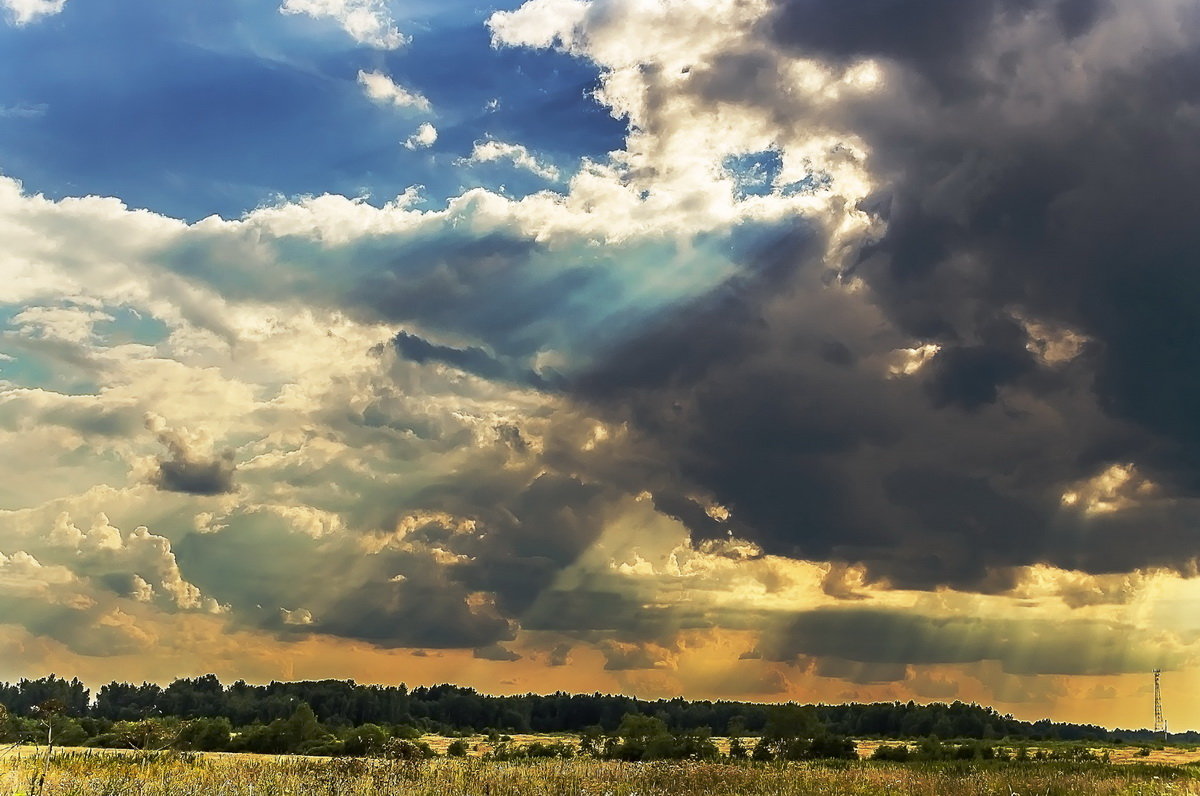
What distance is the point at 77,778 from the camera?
48.6 meters

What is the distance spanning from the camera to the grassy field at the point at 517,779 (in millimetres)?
46469

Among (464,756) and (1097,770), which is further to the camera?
(464,756)

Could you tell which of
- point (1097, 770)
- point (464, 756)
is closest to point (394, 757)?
point (464, 756)

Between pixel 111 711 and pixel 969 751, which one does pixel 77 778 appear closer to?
pixel 969 751

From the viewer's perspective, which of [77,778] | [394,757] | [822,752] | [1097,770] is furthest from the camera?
[822,752]

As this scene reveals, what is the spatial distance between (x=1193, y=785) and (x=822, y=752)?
143 ft

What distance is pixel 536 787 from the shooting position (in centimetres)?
5166

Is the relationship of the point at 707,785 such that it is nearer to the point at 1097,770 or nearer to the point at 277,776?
the point at 277,776

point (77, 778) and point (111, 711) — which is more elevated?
point (77, 778)

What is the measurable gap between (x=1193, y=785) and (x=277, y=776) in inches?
1874

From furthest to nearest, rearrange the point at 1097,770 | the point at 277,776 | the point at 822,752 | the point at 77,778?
the point at 822,752 < the point at 1097,770 < the point at 277,776 < the point at 77,778

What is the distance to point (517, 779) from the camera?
57.3 metres

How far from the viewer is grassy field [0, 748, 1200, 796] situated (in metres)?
46.5

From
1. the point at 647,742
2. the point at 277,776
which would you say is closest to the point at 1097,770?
the point at 647,742
